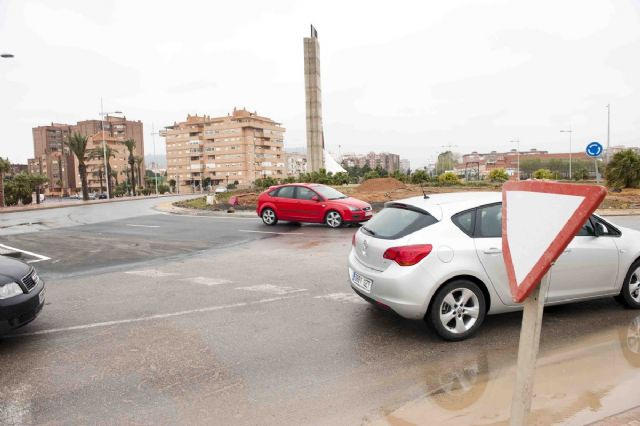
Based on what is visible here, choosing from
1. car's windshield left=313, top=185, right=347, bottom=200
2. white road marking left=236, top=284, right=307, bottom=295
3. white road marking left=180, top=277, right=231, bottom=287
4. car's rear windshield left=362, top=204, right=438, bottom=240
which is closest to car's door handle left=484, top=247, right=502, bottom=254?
car's rear windshield left=362, top=204, right=438, bottom=240

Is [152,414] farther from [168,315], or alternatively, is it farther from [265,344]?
[168,315]

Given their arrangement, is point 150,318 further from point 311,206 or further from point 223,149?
point 223,149

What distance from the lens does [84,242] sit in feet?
46.8

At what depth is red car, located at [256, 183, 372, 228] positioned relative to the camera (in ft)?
51.8

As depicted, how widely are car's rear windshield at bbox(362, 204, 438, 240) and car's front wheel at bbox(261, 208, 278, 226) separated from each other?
1120cm

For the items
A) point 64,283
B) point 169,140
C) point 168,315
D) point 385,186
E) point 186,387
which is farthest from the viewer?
point 169,140

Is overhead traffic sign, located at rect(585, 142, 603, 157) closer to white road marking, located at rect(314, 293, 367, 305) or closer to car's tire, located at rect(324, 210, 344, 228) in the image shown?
car's tire, located at rect(324, 210, 344, 228)

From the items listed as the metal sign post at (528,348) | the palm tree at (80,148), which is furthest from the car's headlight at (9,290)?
the palm tree at (80,148)

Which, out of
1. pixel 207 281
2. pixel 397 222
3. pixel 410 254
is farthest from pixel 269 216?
pixel 410 254

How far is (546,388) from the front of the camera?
4.11 metres

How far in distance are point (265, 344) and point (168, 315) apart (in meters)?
1.88

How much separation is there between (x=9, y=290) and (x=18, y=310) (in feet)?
0.79

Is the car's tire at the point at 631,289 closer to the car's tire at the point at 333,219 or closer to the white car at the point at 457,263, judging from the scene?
the white car at the point at 457,263

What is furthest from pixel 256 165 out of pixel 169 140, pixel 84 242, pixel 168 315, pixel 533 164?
pixel 168 315
